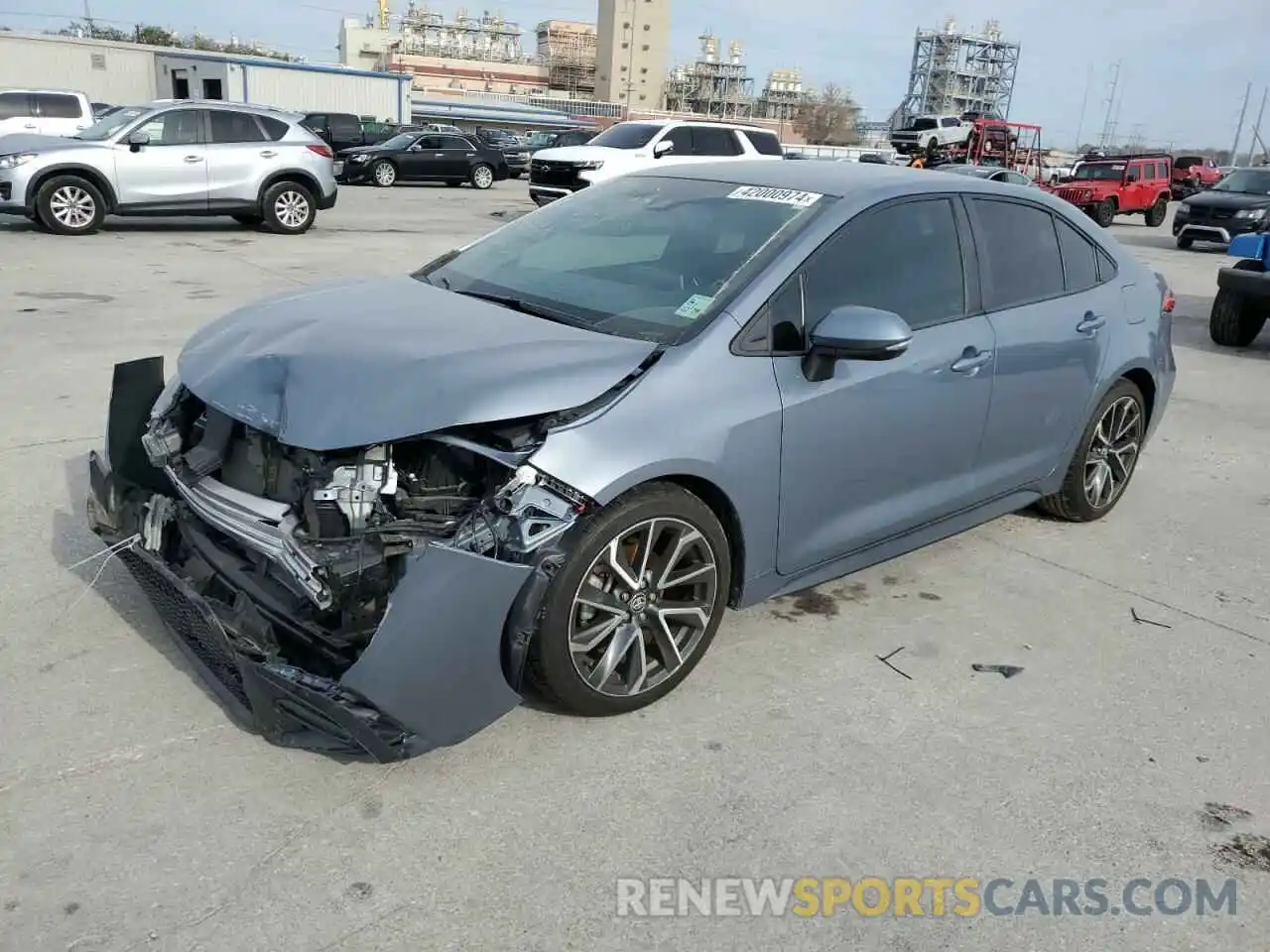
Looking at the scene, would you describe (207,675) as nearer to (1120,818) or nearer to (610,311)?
(610,311)

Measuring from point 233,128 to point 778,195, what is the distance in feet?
41.4

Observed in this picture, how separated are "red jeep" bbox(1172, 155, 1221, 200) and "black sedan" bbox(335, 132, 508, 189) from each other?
29.6 meters

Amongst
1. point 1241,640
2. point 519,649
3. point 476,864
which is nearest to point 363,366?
point 519,649

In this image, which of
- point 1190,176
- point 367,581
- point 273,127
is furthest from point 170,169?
point 1190,176

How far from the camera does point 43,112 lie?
19.3m

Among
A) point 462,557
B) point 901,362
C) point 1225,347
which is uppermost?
point 901,362

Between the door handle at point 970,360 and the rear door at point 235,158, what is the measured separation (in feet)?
42.4

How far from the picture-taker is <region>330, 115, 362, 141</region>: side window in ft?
98.1

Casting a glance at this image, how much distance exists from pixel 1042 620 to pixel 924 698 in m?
0.95

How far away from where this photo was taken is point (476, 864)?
2.61 meters

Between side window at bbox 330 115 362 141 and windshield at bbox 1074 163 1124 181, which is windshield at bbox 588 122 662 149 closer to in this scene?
side window at bbox 330 115 362 141

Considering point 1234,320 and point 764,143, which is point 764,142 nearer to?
point 764,143

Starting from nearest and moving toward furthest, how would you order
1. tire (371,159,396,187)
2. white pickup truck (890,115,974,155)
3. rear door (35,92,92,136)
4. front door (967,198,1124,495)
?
front door (967,198,1124,495) < rear door (35,92,92,136) < tire (371,159,396,187) < white pickup truck (890,115,974,155)

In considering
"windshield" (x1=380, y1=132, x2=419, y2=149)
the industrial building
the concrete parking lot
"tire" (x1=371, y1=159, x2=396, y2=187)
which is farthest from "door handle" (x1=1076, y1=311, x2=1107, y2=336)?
the industrial building
